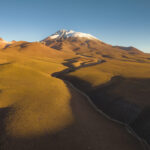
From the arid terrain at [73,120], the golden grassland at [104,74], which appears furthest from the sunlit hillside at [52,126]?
the golden grassland at [104,74]

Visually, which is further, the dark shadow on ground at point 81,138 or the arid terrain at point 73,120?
the arid terrain at point 73,120

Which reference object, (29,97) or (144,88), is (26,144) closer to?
(29,97)

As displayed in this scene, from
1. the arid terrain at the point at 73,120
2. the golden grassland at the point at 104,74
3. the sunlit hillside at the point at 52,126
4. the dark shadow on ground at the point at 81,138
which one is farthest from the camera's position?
the golden grassland at the point at 104,74

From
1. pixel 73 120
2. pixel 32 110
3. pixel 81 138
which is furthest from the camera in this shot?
pixel 32 110

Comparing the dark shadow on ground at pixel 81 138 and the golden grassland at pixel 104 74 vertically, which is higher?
the golden grassland at pixel 104 74

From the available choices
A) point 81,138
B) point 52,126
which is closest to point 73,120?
point 52,126

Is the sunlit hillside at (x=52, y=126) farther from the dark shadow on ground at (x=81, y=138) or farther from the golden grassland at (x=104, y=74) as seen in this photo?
the golden grassland at (x=104, y=74)

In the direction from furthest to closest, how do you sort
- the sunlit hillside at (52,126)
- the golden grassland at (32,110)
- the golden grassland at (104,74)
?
the golden grassland at (104,74) → the golden grassland at (32,110) → the sunlit hillside at (52,126)

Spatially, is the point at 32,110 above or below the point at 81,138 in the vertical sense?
above

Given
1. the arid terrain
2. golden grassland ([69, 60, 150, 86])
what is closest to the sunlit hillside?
the arid terrain

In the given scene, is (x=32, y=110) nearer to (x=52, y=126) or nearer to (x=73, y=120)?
(x=52, y=126)

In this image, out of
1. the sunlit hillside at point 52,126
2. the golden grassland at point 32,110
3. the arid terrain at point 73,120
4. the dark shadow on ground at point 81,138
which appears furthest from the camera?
the golden grassland at point 32,110

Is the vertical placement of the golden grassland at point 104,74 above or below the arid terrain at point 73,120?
above

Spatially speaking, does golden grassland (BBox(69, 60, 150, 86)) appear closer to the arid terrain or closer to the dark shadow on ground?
the arid terrain
